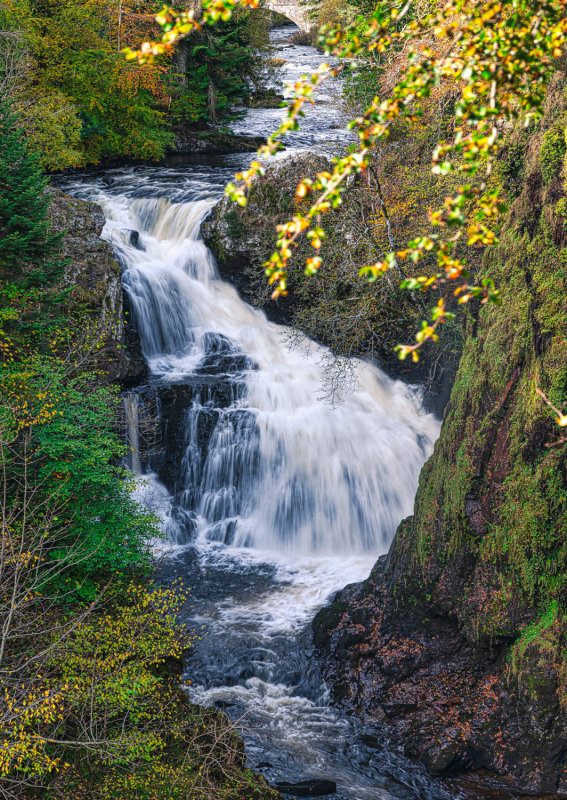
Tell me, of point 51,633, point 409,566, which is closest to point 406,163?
point 409,566

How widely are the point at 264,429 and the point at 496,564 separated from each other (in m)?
7.03

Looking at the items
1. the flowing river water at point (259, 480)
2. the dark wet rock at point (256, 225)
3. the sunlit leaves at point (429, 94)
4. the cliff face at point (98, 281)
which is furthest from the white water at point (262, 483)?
the sunlit leaves at point (429, 94)

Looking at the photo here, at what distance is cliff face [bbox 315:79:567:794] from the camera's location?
8125 millimetres

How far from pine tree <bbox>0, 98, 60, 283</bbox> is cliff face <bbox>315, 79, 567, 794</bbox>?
793cm

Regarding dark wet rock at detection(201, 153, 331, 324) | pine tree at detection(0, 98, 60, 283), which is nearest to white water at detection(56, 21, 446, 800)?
dark wet rock at detection(201, 153, 331, 324)

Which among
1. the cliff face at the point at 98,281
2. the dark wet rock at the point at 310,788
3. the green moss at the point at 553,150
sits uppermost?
the green moss at the point at 553,150

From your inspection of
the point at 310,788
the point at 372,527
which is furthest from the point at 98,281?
the point at 310,788

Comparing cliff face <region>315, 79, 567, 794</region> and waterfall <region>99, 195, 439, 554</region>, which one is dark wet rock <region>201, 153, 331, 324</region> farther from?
cliff face <region>315, 79, 567, 794</region>

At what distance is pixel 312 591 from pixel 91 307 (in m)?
8.09

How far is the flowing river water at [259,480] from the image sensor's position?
9.19m

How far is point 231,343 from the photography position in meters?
17.2

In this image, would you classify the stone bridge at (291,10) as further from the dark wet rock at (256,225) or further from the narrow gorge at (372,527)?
the narrow gorge at (372,527)

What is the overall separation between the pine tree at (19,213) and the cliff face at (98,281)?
2273 millimetres

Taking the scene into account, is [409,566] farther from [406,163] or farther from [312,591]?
[406,163]
